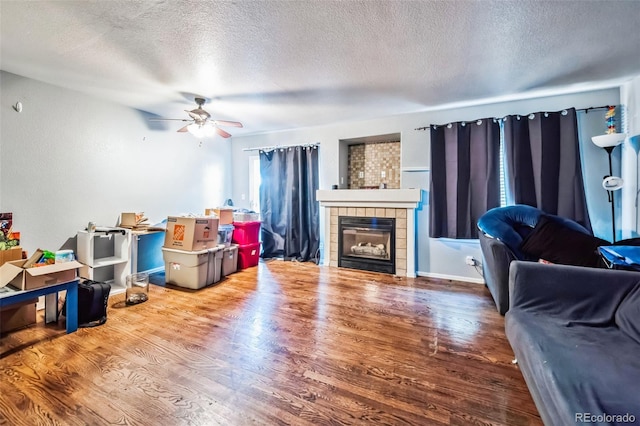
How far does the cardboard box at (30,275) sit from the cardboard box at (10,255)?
8.1 inches

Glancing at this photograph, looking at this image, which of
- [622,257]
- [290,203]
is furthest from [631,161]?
[290,203]

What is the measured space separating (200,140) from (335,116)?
238 centimetres

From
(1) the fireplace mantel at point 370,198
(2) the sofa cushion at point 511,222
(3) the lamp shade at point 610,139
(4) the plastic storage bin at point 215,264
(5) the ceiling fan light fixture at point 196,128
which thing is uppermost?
(5) the ceiling fan light fixture at point 196,128

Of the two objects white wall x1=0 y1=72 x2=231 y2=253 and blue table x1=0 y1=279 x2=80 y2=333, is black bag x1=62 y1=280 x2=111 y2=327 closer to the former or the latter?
blue table x1=0 y1=279 x2=80 y2=333

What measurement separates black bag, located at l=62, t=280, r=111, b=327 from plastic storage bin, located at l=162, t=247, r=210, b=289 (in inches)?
34.4

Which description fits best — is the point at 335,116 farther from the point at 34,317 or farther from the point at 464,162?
the point at 34,317

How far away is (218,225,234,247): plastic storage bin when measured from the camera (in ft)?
12.5

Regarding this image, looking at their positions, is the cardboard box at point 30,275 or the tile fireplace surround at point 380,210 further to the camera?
the tile fireplace surround at point 380,210

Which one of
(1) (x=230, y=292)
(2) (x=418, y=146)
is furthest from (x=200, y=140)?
(2) (x=418, y=146)

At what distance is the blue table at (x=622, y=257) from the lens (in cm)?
169

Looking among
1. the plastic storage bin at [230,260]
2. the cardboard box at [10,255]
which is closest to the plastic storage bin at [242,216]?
the plastic storage bin at [230,260]

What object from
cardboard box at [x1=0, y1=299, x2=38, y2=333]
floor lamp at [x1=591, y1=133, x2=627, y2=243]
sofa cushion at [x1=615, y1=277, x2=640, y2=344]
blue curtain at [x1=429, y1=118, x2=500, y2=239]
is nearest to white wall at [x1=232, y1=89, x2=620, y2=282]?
blue curtain at [x1=429, y1=118, x2=500, y2=239]

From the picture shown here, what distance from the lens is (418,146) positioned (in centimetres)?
382

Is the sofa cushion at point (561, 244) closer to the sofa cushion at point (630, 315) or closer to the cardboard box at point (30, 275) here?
the sofa cushion at point (630, 315)
